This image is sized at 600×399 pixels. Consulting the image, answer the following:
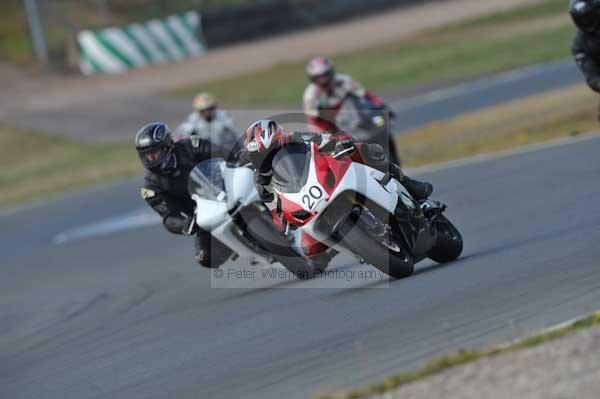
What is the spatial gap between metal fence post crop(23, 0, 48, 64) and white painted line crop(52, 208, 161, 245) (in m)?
18.2

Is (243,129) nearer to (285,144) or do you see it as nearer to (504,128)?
(504,128)

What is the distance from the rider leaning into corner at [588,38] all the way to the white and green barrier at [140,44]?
23.0m

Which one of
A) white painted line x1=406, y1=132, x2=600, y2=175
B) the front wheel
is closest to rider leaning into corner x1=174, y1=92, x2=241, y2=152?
white painted line x1=406, y1=132, x2=600, y2=175

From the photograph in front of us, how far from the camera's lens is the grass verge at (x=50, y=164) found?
2205 centimetres

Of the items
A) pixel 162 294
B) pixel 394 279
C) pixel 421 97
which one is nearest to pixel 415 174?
pixel 162 294

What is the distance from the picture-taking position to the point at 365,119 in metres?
13.6

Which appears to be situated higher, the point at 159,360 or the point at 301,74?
the point at 159,360

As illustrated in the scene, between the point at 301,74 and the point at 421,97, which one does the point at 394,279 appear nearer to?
the point at 421,97

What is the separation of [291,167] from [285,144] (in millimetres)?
195

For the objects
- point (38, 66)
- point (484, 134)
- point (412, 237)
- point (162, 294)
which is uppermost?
point (412, 237)

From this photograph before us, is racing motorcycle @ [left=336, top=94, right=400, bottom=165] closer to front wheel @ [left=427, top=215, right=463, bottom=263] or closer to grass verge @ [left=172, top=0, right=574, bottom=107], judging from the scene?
front wheel @ [left=427, top=215, right=463, bottom=263]

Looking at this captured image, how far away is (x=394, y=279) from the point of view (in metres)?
7.91

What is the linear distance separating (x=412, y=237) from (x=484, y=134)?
9568mm

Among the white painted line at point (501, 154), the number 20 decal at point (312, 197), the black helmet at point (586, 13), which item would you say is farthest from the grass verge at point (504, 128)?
the number 20 decal at point (312, 197)
